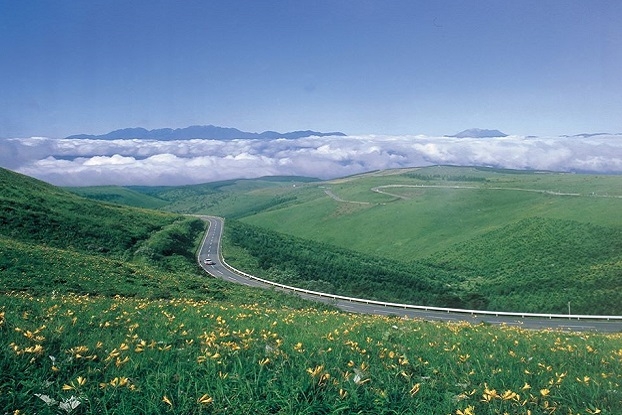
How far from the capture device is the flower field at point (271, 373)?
520 centimetres

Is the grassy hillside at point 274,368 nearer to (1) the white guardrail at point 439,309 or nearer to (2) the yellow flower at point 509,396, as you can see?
(2) the yellow flower at point 509,396

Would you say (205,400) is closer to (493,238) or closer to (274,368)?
(274,368)

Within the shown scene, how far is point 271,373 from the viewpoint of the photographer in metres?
6.00

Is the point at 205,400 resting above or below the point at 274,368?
above

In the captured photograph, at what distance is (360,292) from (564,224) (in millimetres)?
61885

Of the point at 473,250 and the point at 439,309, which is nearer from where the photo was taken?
the point at 439,309

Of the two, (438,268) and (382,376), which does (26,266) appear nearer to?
(382,376)

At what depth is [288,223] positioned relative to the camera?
172 metres

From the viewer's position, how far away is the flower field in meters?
5.20

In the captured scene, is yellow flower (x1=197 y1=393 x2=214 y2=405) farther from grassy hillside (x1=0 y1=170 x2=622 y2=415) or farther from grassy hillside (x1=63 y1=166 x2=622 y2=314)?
grassy hillside (x1=63 y1=166 x2=622 y2=314)

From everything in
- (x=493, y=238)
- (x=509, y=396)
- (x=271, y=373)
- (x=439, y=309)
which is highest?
(x=271, y=373)

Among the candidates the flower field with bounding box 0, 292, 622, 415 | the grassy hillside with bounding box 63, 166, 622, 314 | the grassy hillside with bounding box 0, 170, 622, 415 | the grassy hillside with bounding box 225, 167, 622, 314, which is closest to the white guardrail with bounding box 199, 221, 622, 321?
the grassy hillside with bounding box 63, 166, 622, 314

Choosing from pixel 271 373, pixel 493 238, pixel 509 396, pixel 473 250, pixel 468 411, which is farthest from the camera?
pixel 493 238

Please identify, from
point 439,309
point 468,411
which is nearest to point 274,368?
point 468,411
